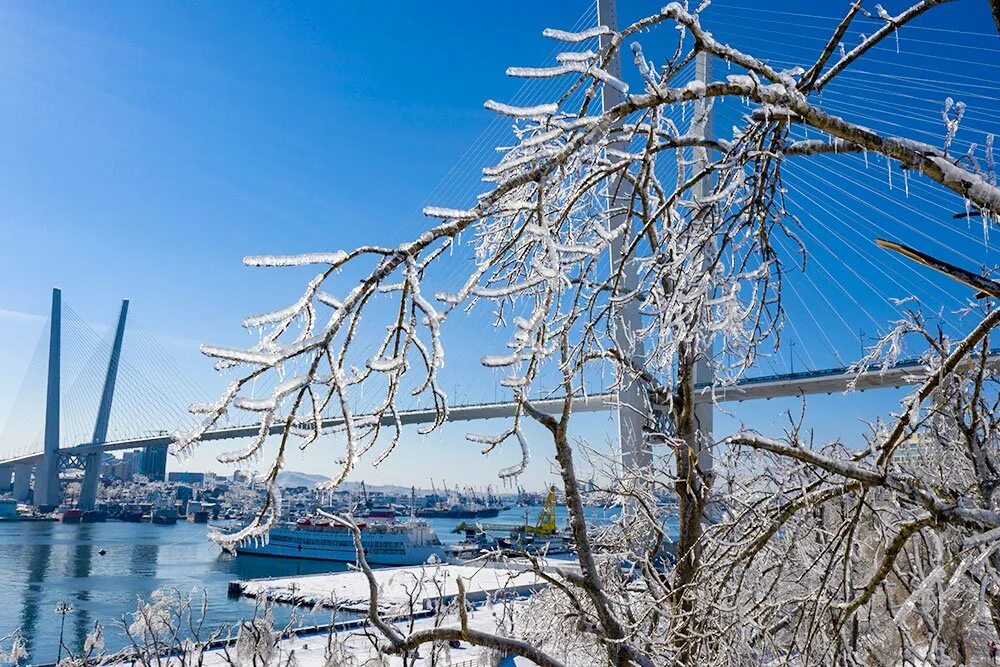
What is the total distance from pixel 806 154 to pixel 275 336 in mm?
1325

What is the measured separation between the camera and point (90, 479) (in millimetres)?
64750

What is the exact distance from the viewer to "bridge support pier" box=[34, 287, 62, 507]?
175 feet

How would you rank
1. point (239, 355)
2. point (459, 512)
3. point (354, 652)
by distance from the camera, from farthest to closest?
point (459, 512)
point (354, 652)
point (239, 355)

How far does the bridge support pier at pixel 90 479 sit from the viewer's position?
5891cm

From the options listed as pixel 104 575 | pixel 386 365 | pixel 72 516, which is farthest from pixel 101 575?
pixel 72 516

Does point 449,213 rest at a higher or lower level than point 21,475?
lower

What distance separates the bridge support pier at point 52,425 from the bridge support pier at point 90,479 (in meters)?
2.36

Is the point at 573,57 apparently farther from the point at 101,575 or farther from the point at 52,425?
the point at 52,425

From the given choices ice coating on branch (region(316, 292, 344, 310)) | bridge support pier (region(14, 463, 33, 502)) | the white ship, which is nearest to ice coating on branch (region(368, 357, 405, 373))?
ice coating on branch (region(316, 292, 344, 310))

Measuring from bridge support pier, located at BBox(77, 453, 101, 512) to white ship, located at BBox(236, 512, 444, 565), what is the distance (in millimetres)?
15436

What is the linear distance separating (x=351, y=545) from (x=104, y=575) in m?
15.6

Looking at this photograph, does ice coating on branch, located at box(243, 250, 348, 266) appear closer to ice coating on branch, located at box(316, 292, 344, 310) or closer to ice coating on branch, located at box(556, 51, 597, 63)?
ice coating on branch, located at box(316, 292, 344, 310)

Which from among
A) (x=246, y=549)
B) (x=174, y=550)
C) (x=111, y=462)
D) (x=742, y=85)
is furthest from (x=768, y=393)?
(x=111, y=462)

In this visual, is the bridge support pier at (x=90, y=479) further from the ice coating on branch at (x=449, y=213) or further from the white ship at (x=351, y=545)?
the ice coating on branch at (x=449, y=213)
